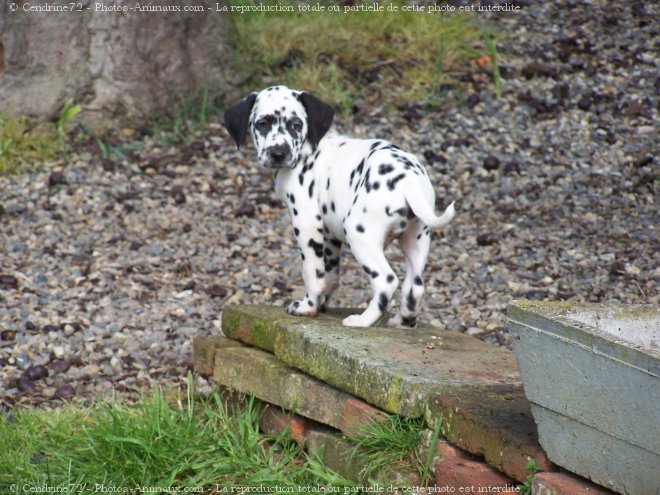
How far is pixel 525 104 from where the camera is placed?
939 cm

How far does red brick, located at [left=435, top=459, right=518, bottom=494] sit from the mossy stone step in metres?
0.27

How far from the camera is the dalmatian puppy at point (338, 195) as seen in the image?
4.28 metres

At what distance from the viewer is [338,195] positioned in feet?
14.9

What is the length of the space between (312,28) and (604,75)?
9.78ft

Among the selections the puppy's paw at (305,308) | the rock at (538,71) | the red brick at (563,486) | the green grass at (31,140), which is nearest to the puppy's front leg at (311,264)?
the puppy's paw at (305,308)

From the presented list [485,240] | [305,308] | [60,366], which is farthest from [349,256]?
[305,308]

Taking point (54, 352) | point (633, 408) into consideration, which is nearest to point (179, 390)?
point (54, 352)

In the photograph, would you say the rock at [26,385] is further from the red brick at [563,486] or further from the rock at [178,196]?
the red brick at [563,486]

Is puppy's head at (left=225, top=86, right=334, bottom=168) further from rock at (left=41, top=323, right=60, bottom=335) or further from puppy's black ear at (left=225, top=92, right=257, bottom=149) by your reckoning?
rock at (left=41, top=323, right=60, bottom=335)

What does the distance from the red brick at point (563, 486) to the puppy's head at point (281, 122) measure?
6.71 ft

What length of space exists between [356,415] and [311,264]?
100 centimetres

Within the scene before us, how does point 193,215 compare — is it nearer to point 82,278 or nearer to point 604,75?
point 82,278

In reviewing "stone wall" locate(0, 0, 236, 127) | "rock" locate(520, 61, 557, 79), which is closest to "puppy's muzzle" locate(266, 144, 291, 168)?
"stone wall" locate(0, 0, 236, 127)

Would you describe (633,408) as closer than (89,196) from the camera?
Yes
